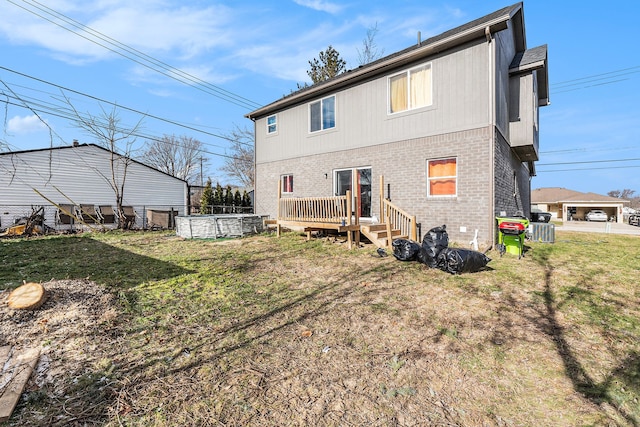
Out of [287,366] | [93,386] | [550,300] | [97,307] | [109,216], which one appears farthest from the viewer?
[109,216]

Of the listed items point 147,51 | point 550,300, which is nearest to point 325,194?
point 550,300

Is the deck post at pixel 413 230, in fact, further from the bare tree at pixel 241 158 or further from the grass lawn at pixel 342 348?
the bare tree at pixel 241 158

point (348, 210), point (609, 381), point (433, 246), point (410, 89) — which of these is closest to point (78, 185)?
point (348, 210)

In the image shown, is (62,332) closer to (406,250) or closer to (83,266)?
(83,266)

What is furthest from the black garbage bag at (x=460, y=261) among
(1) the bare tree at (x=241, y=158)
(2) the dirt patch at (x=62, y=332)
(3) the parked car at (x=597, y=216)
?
(3) the parked car at (x=597, y=216)

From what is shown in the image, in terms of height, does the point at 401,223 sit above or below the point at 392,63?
below

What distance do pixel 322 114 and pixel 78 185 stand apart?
1535 cm

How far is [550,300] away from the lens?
14.6ft

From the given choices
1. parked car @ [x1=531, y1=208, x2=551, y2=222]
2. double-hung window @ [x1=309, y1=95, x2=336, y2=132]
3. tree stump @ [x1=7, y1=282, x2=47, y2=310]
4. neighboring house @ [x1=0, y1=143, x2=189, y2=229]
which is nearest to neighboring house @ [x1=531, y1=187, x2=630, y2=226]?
parked car @ [x1=531, y1=208, x2=551, y2=222]

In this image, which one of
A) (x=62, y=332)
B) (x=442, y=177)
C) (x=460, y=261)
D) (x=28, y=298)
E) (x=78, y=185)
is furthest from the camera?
(x=78, y=185)

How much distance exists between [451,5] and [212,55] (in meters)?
11.7

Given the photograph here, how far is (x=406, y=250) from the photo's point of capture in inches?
261

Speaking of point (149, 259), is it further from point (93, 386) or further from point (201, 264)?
point (93, 386)

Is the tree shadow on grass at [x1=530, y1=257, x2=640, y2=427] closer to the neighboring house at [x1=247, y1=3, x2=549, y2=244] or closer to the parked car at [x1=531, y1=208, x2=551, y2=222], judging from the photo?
the neighboring house at [x1=247, y1=3, x2=549, y2=244]
